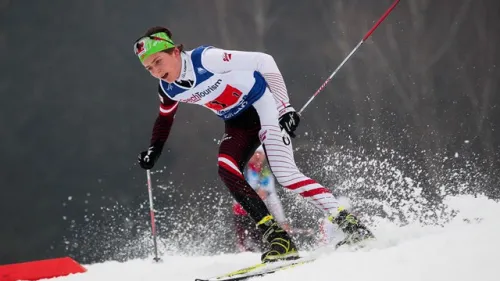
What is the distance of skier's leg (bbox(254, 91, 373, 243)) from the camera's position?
239 cm

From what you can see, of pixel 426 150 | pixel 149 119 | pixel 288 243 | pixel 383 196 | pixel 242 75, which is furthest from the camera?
pixel 426 150

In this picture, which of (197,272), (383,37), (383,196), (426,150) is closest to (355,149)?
(383,196)

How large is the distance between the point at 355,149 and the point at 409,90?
4.05 feet

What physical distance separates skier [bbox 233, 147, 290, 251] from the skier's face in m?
1.85

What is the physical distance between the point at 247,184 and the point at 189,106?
12.3ft

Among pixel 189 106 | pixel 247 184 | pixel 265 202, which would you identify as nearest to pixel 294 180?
pixel 247 184

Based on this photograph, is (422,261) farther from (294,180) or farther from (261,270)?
(294,180)

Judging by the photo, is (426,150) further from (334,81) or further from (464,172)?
(334,81)

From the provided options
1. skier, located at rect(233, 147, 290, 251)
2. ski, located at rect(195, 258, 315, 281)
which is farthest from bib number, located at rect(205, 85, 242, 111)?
skier, located at rect(233, 147, 290, 251)

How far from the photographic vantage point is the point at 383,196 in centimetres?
650

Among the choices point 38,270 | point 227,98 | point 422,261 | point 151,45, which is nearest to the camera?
point 422,261

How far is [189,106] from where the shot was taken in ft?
20.1

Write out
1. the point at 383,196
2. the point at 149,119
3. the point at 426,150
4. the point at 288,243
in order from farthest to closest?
the point at 426,150 → the point at 383,196 → the point at 149,119 → the point at 288,243

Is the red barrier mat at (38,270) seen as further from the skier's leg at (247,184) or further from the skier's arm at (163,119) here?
the skier's leg at (247,184)
